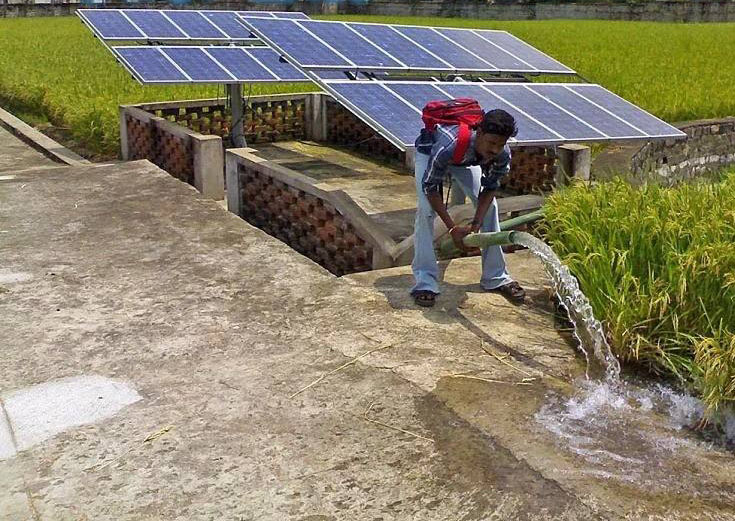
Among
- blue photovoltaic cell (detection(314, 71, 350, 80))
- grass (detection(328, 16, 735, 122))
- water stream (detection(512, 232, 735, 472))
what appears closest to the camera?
water stream (detection(512, 232, 735, 472))

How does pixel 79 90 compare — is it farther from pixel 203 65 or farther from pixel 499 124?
pixel 499 124

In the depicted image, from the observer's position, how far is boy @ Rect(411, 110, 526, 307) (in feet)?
15.7

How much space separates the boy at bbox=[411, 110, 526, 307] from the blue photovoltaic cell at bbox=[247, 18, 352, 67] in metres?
3.81

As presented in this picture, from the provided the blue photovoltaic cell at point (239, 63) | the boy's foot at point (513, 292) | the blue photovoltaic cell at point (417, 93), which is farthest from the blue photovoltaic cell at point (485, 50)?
the boy's foot at point (513, 292)

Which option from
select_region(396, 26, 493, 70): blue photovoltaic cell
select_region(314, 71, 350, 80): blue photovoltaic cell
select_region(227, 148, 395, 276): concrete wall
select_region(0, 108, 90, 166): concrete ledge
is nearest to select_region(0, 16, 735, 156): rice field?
select_region(0, 108, 90, 166): concrete ledge

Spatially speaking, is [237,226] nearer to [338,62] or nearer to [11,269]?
[11,269]

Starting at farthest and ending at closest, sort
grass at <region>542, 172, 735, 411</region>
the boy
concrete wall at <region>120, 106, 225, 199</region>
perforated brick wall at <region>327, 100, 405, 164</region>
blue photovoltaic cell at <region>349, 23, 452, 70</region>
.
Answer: perforated brick wall at <region>327, 100, 405, 164</region> → blue photovoltaic cell at <region>349, 23, 452, 70</region> → concrete wall at <region>120, 106, 225, 199</region> → the boy → grass at <region>542, 172, 735, 411</region>

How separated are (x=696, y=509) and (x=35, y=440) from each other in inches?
108

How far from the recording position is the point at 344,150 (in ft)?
42.9

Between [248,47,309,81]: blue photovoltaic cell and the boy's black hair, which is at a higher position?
[248,47,309,81]: blue photovoltaic cell

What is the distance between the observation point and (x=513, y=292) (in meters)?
5.35

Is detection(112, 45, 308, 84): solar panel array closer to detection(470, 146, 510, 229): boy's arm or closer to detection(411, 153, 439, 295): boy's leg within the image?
detection(411, 153, 439, 295): boy's leg

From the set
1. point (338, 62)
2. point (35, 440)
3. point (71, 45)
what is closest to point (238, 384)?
point (35, 440)

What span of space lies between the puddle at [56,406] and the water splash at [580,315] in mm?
2321
